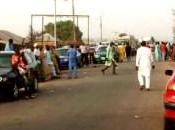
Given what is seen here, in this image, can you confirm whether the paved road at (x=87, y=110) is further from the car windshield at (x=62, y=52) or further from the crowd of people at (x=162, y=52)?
the crowd of people at (x=162, y=52)

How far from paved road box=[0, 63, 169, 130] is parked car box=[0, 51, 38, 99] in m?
0.39

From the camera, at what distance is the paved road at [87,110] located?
13.5m

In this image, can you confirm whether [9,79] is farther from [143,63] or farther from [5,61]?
[143,63]

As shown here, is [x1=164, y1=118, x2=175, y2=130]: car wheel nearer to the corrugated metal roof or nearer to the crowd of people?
the crowd of people

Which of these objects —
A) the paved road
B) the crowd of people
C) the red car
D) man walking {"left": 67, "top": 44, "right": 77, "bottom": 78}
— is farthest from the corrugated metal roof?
the red car

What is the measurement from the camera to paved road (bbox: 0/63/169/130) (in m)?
13.5

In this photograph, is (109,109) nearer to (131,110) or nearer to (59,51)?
(131,110)

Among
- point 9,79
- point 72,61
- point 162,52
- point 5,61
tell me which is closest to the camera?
point 9,79

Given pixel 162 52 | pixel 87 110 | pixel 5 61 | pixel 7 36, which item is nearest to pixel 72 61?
pixel 5 61

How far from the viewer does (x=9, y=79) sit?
64.5 ft

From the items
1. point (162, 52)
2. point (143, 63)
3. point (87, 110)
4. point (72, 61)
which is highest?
point (143, 63)

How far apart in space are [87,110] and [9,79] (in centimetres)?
406

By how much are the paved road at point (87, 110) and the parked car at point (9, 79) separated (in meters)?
0.39

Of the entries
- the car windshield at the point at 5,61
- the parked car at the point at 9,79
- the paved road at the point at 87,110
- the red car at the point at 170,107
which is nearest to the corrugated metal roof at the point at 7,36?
the car windshield at the point at 5,61
